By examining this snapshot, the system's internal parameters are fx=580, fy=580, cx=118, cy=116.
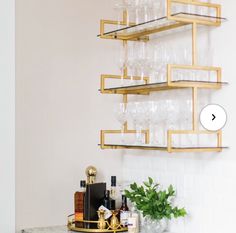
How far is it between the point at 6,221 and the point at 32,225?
16 centimetres

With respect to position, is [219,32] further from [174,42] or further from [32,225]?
[32,225]

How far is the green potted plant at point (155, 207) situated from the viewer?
2959 millimetres

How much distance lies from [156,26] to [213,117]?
1.95 ft

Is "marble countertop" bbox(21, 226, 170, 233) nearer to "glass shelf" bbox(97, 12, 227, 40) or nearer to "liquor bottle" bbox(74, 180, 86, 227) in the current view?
"liquor bottle" bbox(74, 180, 86, 227)

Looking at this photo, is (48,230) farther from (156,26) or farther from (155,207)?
(156,26)

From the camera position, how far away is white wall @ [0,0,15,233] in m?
3.20

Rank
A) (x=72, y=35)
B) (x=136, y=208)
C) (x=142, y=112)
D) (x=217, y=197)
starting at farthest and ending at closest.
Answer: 1. (x=72, y=35)
2. (x=136, y=208)
3. (x=142, y=112)
4. (x=217, y=197)

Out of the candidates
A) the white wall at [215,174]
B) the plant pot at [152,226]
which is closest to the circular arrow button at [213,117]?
the white wall at [215,174]

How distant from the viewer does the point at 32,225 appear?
10.7ft

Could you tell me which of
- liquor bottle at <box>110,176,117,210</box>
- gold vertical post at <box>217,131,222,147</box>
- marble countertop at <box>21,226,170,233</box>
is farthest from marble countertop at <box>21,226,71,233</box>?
gold vertical post at <box>217,131,222,147</box>

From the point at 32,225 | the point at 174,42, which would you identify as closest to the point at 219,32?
the point at 174,42

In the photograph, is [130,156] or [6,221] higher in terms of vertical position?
[130,156]

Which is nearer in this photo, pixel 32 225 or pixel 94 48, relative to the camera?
pixel 32 225

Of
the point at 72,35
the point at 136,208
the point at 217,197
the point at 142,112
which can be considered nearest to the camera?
the point at 217,197
